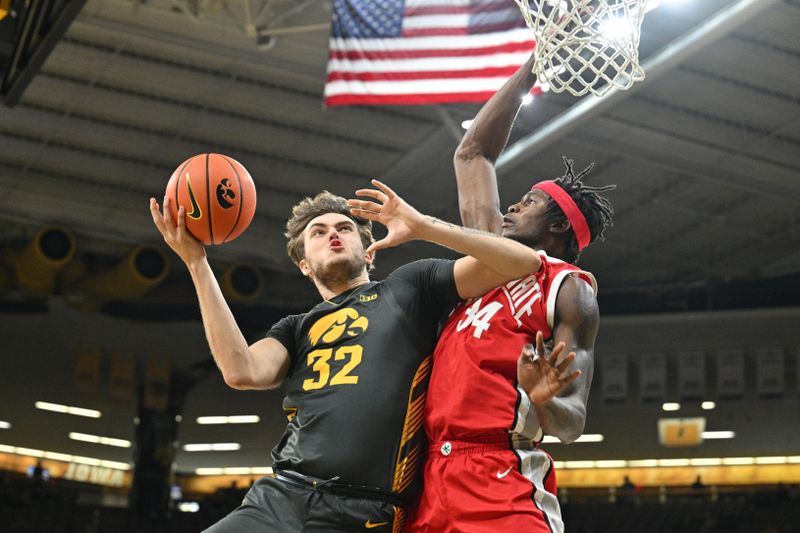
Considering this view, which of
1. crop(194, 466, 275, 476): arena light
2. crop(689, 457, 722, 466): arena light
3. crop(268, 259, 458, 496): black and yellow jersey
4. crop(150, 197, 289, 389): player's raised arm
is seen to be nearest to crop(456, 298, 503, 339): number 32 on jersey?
crop(268, 259, 458, 496): black and yellow jersey

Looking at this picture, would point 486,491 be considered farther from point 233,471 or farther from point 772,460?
point 233,471

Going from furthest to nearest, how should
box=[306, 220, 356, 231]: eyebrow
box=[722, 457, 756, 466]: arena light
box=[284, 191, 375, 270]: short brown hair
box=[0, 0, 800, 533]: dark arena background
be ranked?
box=[722, 457, 756, 466]: arena light < box=[0, 0, 800, 533]: dark arena background < box=[284, 191, 375, 270]: short brown hair < box=[306, 220, 356, 231]: eyebrow

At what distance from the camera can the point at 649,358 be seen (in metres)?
20.2

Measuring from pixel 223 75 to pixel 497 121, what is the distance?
9620mm

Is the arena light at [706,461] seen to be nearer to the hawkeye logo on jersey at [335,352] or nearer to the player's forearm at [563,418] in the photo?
the hawkeye logo on jersey at [335,352]

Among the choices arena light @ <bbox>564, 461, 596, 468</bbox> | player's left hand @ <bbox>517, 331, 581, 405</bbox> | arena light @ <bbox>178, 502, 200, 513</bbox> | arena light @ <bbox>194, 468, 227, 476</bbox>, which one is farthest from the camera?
arena light @ <bbox>194, 468, 227, 476</bbox>

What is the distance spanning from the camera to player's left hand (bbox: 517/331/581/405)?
3240 millimetres

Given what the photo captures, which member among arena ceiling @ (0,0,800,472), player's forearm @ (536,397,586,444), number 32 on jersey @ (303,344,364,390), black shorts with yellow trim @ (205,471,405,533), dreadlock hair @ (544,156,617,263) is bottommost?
black shorts with yellow trim @ (205,471,405,533)

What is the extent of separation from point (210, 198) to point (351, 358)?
0.80 meters

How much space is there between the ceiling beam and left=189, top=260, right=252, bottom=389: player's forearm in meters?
4.91

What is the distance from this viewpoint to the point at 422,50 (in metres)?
9.24

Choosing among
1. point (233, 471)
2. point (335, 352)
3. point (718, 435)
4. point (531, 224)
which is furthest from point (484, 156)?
Result: point (233, 471)

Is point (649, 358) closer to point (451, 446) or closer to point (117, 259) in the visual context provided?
point (117, 259)

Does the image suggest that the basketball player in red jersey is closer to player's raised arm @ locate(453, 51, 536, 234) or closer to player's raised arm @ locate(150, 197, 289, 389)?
player's raised arm @ locate(453, 51, 536, 234)
